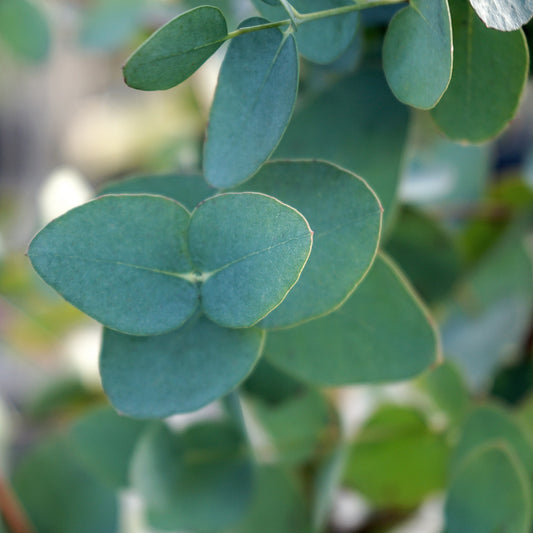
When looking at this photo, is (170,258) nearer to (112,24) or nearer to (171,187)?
(171,187)

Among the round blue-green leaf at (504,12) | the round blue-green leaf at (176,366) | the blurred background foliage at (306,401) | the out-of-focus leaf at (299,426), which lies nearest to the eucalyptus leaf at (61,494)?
the blurred background foliage at (306,401)

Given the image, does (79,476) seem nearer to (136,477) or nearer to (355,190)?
(136,477)

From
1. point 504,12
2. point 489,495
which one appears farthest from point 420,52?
point 489,495

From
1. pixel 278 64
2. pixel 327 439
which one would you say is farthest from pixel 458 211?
pixel 278 64

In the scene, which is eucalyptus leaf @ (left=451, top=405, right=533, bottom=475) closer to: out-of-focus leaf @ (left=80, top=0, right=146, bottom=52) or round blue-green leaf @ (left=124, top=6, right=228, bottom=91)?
round blue-green leaf @ (left=124, top=6, right=228, bottom=91)

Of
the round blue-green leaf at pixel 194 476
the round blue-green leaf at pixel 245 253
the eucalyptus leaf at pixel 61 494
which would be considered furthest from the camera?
the eucalyptus leaf at pixel 61 494

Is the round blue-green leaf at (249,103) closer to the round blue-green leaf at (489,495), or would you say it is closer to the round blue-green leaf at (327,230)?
the round blue-green leaf at (327,230)
